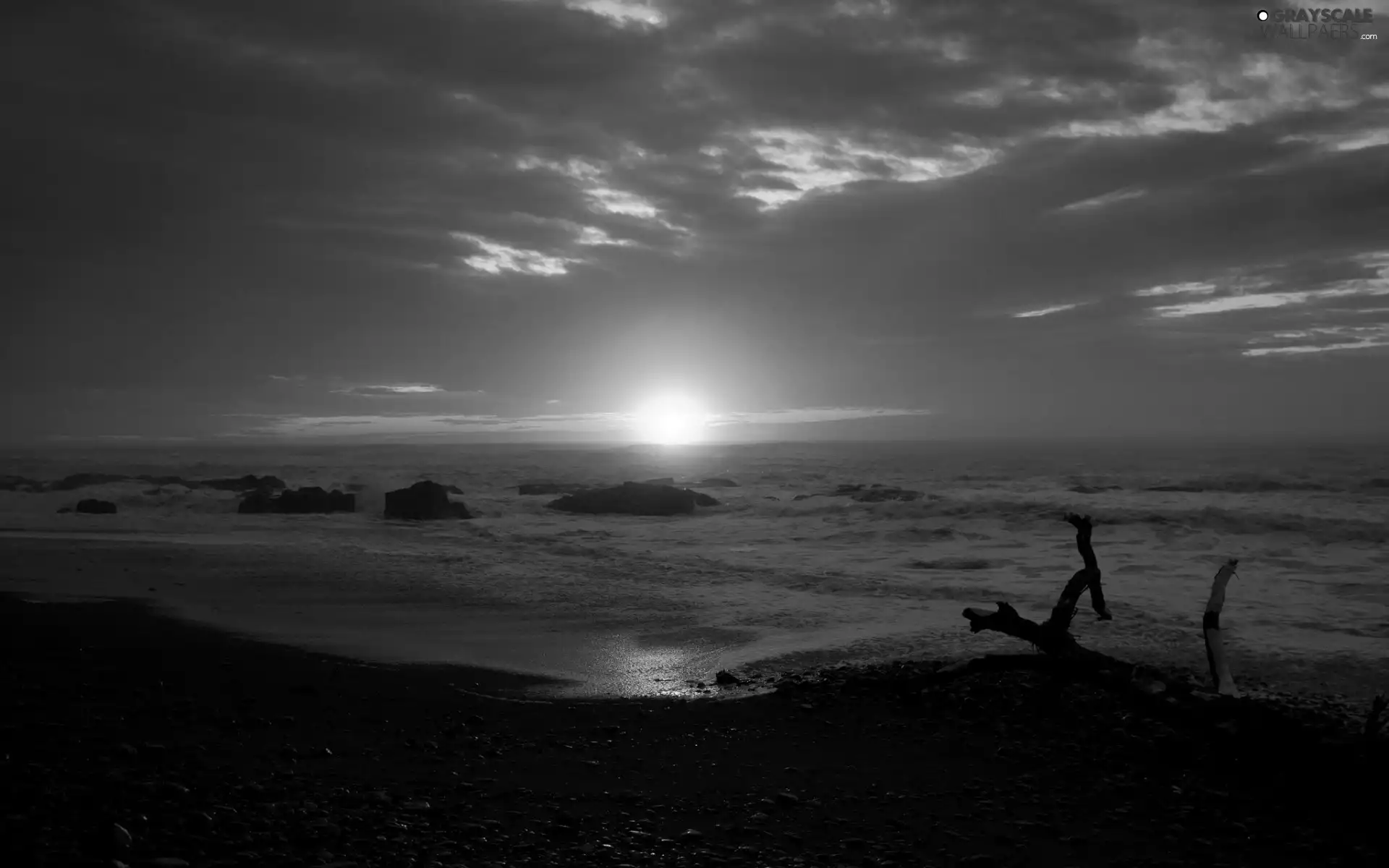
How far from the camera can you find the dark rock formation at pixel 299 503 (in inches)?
1088

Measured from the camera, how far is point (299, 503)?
27.9 metres

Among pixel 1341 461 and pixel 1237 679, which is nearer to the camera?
pixel 1237 679

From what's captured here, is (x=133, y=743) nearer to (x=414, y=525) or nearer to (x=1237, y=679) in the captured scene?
(x=1237, y=679)

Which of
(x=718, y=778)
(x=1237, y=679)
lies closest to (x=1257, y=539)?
(x=1237, y=679)

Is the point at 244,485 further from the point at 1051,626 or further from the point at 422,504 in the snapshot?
the point at 1051,626

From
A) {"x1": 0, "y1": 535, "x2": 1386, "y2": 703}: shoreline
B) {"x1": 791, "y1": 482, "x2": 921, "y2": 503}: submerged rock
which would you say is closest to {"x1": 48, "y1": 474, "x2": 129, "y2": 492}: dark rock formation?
{"x1": 0, "y1": 535, "x2": 1386, "y2": 703}: shoreline

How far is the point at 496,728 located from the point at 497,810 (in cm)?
178

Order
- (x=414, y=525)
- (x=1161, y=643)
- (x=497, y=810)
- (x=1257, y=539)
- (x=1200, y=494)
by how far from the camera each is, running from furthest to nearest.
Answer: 1. (x=1200, y=494)
2. (x=414, y=525)
3. (x=1257, y=539)
4. (x=1161, y=643)
5. (x=497, y=810)

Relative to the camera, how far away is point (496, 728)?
21.8ft

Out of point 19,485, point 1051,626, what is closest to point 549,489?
point 19,485

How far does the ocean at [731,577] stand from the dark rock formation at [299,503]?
869mm

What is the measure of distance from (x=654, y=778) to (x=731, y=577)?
374 inches

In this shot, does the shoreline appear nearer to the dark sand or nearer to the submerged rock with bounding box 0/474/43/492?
the dark sand

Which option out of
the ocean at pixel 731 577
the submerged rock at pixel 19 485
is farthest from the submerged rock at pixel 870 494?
the submerged rock at pixel 19 485
